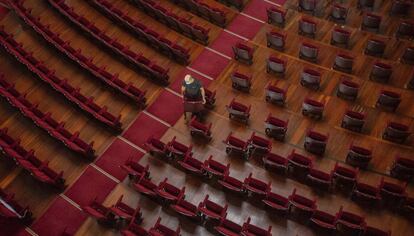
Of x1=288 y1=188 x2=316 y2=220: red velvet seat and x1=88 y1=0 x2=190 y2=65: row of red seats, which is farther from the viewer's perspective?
x1=88 y1=0 x2=190 y2=65: row of red seats

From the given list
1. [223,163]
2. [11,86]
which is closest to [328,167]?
[223,163]

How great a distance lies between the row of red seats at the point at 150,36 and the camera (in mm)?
1339

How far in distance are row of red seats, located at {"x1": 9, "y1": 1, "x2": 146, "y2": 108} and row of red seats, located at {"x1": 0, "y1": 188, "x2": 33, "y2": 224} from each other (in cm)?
40

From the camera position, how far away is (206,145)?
1.19 m

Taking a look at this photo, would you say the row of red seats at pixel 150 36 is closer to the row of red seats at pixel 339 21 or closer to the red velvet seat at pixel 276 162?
the row of red seats at pixel 339 21

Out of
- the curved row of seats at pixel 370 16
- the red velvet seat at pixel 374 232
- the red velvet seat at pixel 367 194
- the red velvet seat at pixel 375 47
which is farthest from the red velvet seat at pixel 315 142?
the curved row of seats at pixel 370 16

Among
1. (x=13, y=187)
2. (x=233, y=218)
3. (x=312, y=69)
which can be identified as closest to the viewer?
(x=233, y=218)

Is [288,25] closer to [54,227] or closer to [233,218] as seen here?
[233,218]

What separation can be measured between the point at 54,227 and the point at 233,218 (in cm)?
44

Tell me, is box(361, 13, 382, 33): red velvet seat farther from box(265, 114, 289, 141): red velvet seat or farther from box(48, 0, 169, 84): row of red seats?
box(48, 0, 169, 84): row of red seats

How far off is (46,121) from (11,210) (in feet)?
0.86

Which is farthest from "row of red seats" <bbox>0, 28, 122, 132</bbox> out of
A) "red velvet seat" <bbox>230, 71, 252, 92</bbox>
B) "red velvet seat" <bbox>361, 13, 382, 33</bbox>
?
"red velvet seat" <bbox>361, 13, 382, 33</bbox>

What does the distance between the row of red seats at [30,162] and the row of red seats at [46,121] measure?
0.07 m

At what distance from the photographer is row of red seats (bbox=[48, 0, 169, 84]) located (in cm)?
129
